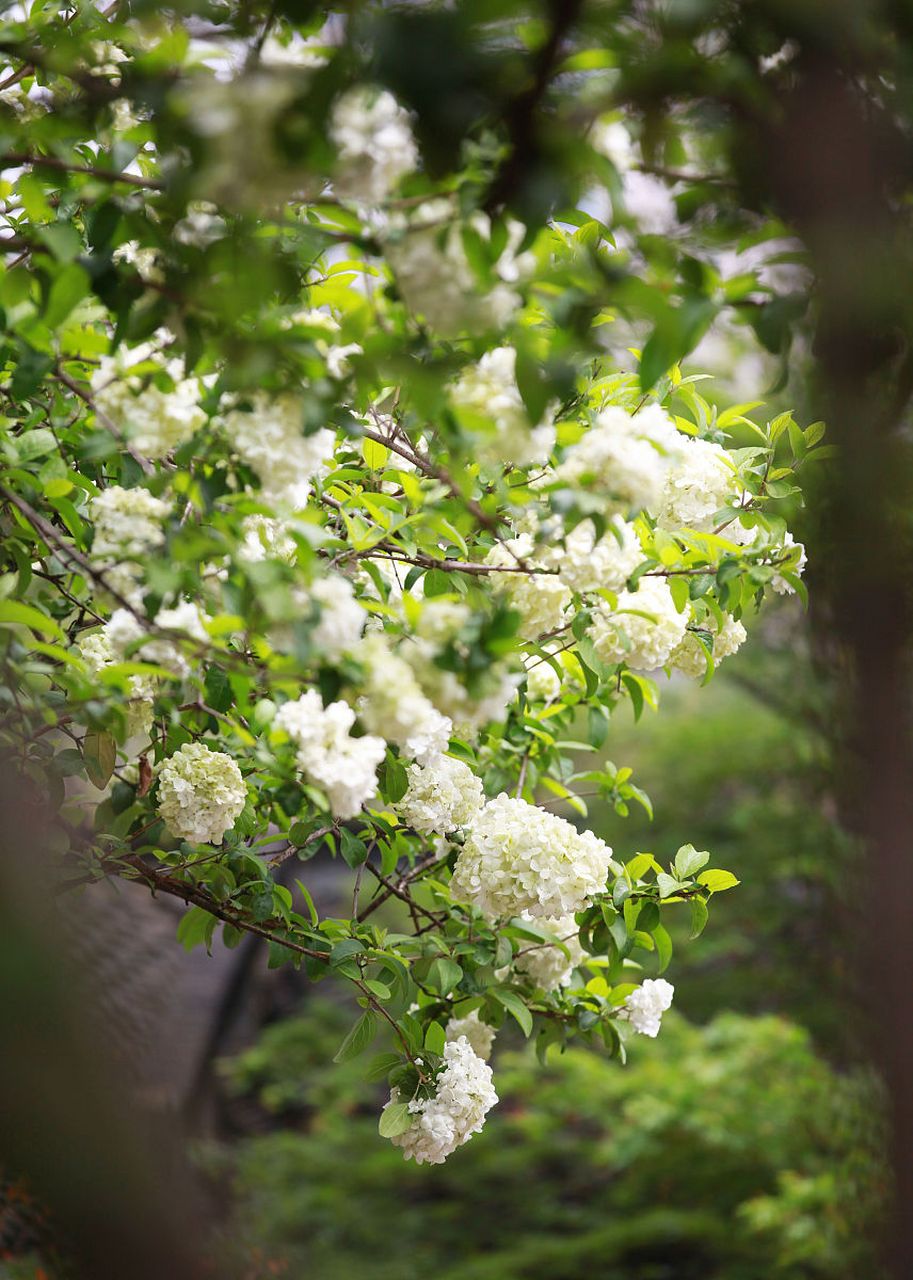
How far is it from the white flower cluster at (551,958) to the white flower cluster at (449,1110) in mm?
200

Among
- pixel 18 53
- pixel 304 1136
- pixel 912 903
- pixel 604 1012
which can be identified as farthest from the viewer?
pixel 304 1136

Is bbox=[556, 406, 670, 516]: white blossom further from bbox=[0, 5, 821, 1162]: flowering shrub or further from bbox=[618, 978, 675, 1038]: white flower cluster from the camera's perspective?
bbox=[618, 978, 675, 1038]: white flower cluster

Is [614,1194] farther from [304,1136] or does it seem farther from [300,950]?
[300,950]

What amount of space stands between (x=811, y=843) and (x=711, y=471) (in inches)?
165

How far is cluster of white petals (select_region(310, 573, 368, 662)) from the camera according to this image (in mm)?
1223

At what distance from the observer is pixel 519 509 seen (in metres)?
1.79

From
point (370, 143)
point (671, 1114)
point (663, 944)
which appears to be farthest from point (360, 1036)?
point (671, 1114)

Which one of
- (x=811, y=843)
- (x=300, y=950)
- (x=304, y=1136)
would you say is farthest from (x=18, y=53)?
(x=304, y=1136)

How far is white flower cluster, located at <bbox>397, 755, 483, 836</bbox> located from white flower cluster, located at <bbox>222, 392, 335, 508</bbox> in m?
0.73

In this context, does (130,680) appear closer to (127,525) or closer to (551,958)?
(127,525)

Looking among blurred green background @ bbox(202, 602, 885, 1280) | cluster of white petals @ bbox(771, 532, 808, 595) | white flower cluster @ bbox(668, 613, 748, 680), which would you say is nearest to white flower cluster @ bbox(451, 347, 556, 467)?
cluster of white petals @ bbox(771, 532, 808, 595)

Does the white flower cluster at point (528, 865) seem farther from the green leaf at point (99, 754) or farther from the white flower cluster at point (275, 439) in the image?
the white flower cluster at point (275, 439)

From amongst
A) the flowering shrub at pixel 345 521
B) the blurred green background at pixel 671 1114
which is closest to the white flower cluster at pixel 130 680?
the flowering shrub at pixel 345 521

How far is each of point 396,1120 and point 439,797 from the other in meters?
0.54
